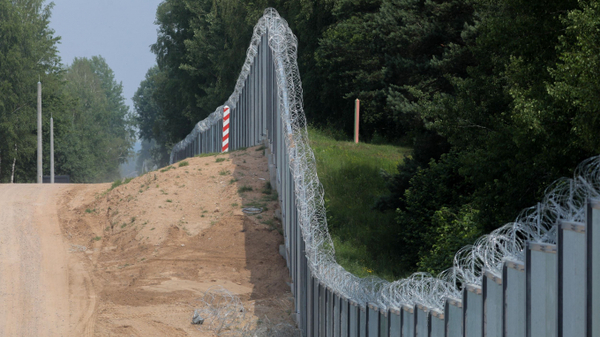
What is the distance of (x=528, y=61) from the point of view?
445 inches

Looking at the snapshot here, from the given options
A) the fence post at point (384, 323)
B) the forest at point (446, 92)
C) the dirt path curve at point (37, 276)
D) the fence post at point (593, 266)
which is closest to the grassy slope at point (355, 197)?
the forest at point (446, 92)

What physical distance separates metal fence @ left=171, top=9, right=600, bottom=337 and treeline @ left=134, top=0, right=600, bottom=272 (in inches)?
125

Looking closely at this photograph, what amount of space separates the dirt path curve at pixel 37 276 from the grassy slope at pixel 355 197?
5631 millimetres

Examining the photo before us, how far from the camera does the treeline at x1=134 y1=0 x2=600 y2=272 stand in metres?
9.56

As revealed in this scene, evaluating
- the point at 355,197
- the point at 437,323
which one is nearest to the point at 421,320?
the point at 437,323

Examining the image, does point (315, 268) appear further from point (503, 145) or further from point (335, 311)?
point (503, 145)

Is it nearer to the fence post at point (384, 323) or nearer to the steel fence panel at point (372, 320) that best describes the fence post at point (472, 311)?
the fence post at point (384, 323)

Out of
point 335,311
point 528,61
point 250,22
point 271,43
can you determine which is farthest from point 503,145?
point 250,22

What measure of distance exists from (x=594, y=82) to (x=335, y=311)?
423 centimetres

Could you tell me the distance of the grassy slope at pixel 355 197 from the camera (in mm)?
15719

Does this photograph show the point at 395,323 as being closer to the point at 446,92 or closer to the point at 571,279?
the point at 571,279

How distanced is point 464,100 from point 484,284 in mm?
10244

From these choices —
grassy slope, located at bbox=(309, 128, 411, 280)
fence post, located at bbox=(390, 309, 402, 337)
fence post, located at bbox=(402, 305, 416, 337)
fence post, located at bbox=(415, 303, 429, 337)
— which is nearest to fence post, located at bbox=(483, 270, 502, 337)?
fence post, located at bbox=(415, 303, 429, 337)

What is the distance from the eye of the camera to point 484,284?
383 centimetres
